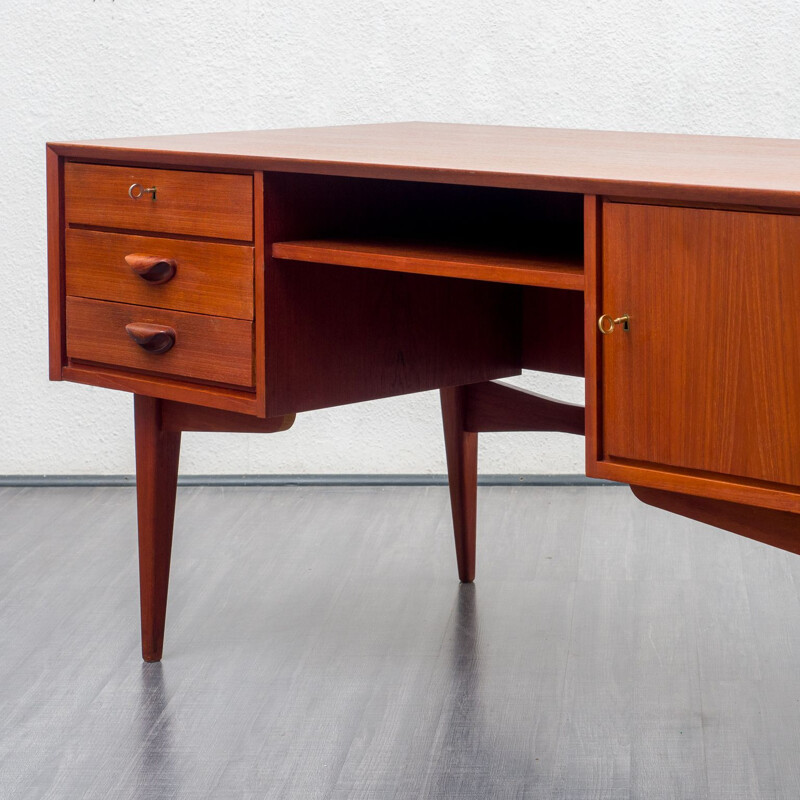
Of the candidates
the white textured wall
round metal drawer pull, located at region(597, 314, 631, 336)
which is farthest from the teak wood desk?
the white textured wall

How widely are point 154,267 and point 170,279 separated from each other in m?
0.03

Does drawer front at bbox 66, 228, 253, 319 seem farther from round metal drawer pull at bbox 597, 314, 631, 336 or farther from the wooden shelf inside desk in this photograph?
round metal drawer pull at bbox 597, 314, 631, 336

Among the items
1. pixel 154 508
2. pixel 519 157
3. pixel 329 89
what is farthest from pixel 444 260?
pixel 329 89

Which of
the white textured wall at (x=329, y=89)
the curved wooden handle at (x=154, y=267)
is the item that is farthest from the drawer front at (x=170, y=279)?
the white textured wall at (x=329, y=89)

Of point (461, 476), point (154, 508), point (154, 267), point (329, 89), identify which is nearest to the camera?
point (154, 267)

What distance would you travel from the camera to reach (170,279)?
1.80 m

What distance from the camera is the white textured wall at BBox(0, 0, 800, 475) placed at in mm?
2934

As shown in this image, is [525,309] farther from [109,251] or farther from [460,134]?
[109,251]

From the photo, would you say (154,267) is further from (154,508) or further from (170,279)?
(154,508)

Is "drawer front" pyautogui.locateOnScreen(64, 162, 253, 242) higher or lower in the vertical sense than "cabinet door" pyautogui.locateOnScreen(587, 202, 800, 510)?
higher

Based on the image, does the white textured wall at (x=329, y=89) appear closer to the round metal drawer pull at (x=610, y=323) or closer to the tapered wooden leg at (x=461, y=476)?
the tapered wooden leg at (x=461, y=476)

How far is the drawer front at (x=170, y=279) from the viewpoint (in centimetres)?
173

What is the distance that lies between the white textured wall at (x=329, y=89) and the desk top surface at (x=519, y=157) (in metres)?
0.82

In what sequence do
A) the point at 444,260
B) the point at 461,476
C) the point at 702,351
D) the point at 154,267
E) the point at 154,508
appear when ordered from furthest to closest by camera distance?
the point at 461,476
the point at 154,508
the point at 154,267
the point at 444,260
the point at 702,351
